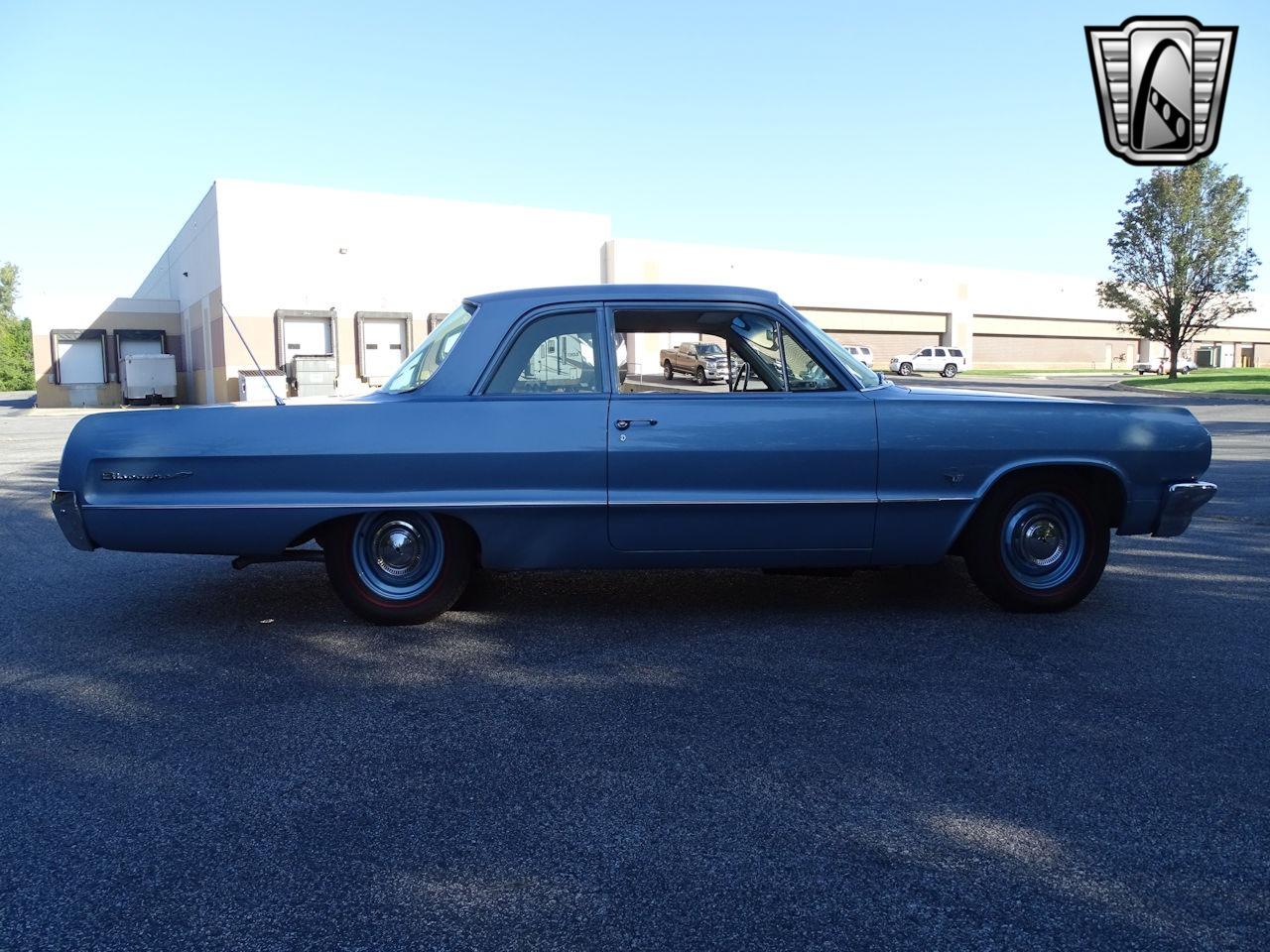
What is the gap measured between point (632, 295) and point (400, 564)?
69.2 inches

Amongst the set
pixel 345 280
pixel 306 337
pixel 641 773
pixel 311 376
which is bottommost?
pixel 641 773

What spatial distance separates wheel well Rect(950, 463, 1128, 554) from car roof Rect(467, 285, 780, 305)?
4.73ft

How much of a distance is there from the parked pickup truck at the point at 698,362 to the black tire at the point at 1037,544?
148cm

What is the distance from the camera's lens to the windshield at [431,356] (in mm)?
4672

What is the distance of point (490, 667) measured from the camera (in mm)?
4059

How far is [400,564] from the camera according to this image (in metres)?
4.62

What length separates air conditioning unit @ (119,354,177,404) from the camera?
36.2 metres

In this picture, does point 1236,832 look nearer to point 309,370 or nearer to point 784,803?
point 784,803

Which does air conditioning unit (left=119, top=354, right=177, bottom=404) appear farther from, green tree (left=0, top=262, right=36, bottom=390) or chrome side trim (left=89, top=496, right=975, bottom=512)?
green tree (left=0, top=262, right=36, bottom=390)

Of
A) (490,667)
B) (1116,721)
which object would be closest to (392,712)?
(490,667)

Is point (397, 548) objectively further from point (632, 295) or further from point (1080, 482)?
point (1080, 482)

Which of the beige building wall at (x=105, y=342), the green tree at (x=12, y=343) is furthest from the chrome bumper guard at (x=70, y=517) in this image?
the green tree at (x=12, y=343)

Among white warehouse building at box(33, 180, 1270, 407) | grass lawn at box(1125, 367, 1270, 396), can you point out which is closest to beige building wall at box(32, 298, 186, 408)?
white warehouse building at box(33, 180, 1270, 407)

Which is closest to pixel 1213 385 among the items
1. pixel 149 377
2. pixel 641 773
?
pixel 641 773
